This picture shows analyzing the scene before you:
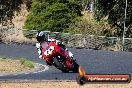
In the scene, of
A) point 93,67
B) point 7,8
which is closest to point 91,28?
point 7,8

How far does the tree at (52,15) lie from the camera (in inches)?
1871

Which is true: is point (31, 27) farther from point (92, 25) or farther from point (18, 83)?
point (18, 83)

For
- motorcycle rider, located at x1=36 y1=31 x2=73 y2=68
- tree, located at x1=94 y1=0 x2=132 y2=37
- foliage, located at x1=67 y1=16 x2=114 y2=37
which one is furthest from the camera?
foliage, located at x1=67 y1=16 x2=114 y2=37

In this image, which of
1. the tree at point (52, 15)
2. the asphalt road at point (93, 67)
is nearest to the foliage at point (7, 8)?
the tree at point (52, 15)

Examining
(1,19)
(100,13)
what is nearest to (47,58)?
(100,13)

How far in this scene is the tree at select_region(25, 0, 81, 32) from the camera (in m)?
47.5

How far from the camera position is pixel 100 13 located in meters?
43.2

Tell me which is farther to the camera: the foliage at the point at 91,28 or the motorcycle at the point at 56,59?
the foliage at the point at 91,28

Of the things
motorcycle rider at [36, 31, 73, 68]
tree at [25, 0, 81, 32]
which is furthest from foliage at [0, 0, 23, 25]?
motorcycle rider at [36, 31, 73, 68]

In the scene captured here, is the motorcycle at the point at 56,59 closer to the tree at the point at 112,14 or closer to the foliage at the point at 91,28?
the tree at the point at 112,14

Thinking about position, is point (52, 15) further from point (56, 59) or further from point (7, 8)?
Result: point (56, 59)

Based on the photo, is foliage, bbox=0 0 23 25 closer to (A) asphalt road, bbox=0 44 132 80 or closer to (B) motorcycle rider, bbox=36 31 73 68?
(A) asphalt road, bbox=0 44 132 80

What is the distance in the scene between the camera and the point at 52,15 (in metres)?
48.2

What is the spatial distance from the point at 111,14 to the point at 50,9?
300 inches
